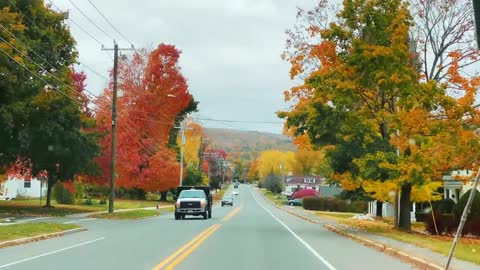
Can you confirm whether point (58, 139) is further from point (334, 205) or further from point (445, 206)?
point (334, 205)

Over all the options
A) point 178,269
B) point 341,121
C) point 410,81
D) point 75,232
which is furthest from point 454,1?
point 178,269

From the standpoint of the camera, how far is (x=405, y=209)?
31047 mm

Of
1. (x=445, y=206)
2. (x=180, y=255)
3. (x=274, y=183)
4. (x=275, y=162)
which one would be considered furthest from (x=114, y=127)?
(x=275, y=162)

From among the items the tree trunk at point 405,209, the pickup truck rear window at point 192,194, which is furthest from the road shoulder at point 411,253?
the pickup truck rear window at point 192,194

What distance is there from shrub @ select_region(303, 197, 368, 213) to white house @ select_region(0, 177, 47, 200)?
34.3 metres

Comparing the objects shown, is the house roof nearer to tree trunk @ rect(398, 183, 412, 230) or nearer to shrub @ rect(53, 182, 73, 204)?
shrub @ rect(53, 182, 73, 204)

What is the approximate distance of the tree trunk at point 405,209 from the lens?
30594 millimetres

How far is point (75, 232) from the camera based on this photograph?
86.6 feet

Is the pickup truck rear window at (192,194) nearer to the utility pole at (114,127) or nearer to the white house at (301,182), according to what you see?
the utility pole at (114,127)

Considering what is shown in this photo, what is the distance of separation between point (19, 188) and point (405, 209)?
189 ft

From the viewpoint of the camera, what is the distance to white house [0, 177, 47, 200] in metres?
74.2

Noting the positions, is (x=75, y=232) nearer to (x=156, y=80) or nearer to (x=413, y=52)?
(x=413, y=52)

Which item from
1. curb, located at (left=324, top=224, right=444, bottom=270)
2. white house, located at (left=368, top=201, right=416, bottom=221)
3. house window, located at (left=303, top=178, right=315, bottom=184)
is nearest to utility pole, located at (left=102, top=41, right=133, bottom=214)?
curb, located at (left=324, top=224, right=444, bottom=270)

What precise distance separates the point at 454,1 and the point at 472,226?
10875 mm
